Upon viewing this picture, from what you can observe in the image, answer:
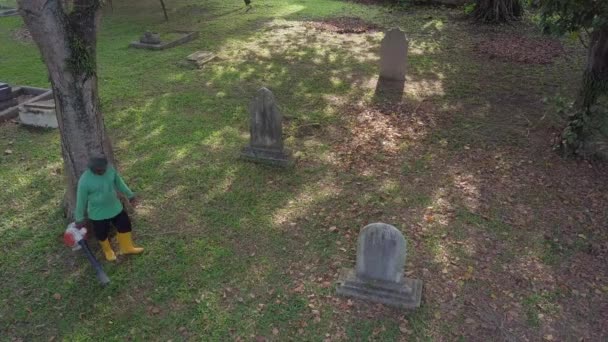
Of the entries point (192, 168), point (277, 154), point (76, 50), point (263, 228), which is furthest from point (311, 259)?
point (76, 50)

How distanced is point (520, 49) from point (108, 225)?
1248cm

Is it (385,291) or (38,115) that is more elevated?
(38,115)

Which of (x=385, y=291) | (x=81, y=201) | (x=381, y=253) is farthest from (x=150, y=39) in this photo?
(x=385, y=291)

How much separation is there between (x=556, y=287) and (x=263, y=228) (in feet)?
12.0

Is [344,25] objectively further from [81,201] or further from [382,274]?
[81,201]

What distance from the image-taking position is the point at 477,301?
16.7 ft

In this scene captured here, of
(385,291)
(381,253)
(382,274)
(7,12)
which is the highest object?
(7,12)

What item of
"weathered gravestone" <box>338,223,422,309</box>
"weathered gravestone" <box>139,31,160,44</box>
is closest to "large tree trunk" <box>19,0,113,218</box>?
"weathered gravestone" <box>338,223,422,309</box>

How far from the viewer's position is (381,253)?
4.98 metres

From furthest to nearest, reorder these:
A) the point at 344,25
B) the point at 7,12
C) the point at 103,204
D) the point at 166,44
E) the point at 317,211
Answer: the point at 7,12 → the point at 344,25 → the point at 166,44 → the point at 317,211 → the point at 103,204

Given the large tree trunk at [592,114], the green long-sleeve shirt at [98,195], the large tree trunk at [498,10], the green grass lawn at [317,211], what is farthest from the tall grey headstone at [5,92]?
the large tree trunk at [498,10]

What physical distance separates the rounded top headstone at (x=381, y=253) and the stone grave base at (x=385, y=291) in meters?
0.07

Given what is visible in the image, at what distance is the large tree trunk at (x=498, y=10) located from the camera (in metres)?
15.8

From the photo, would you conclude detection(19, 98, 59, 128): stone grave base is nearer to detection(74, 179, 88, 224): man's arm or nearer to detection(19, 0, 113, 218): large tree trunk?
detection(19, 0, 113, 218): large tree trunk
